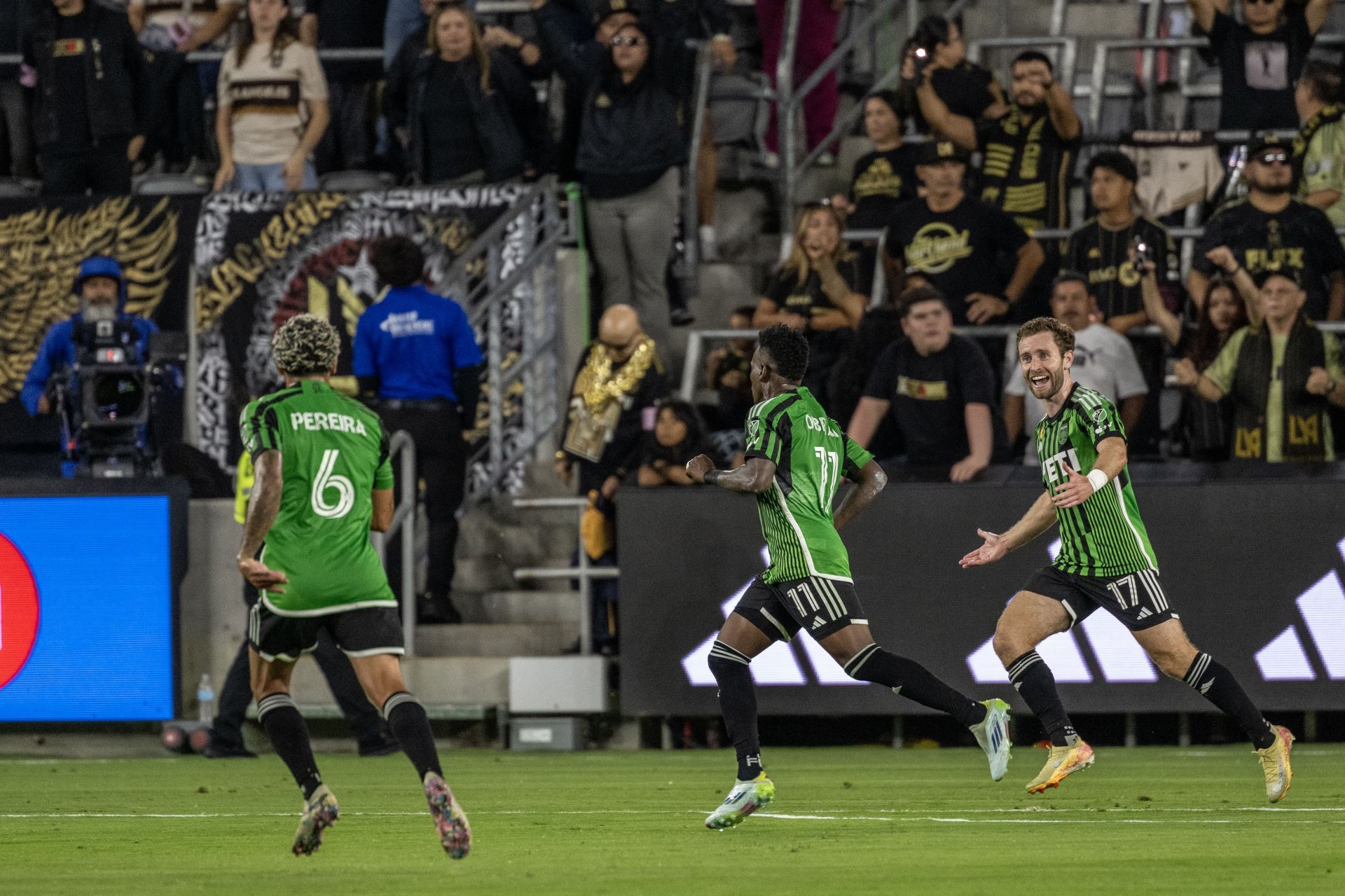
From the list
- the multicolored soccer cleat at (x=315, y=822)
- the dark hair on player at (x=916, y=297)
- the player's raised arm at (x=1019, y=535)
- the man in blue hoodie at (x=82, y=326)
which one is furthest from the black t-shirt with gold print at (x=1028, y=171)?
the multicolored soccer cleat at (x=315, y=822)

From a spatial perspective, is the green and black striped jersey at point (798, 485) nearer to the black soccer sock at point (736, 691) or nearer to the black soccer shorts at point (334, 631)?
the black soccer sock at point (736, 691)

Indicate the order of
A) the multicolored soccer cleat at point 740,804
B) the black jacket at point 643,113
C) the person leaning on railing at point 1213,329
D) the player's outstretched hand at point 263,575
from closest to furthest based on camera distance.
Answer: the player's outstretched hand at point 263,575 → the multicolored soccer cleat at point 740,804 → the person leaning on railing at point 1213,329 → the black jacket at point 643,113

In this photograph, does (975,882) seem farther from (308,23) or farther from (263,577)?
(308,23)

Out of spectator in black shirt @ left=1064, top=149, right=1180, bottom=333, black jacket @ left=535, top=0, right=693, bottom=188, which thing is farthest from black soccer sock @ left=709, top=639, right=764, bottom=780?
black jacket @ left=535, top=0, right=693, bottom=188

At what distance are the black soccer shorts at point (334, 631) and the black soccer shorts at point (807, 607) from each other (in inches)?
63.1

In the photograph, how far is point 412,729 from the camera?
7.58 m

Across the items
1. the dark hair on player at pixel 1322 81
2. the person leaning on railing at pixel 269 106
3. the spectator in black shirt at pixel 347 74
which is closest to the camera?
the dark hair on player at pixel 1322 81

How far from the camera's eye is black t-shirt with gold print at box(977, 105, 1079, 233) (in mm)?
15977

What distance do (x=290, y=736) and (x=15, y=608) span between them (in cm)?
651

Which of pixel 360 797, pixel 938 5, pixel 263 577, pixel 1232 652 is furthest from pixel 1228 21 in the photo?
pixel 263 577

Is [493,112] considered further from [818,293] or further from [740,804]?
[740,804]

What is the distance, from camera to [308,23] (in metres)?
17.3

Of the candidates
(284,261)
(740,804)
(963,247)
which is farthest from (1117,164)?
(740,804)

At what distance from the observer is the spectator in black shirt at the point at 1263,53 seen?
652 inches
